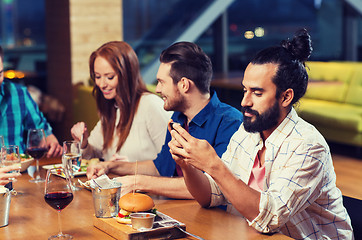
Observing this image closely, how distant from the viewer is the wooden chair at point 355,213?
1905 mm

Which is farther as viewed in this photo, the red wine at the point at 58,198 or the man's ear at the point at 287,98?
the man's ear at the point at 287,98

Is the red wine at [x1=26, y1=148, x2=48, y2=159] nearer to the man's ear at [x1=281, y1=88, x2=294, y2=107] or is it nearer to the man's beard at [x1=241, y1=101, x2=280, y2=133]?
the man's beard at [x1=241, y1=101, x2=280, y2=133]

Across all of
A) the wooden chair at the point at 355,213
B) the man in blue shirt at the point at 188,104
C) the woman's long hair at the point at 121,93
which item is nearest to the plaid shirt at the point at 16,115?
the woman's long hair at the point at 121,93

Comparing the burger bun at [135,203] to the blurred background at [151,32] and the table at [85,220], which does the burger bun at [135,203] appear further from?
the blurred background at [151,32]

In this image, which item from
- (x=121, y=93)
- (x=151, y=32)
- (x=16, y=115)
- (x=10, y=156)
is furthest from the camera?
(x=151, y=32)

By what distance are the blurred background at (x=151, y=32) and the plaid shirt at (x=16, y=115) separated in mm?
2063

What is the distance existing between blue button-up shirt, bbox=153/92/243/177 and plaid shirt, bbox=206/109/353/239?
1.18ft

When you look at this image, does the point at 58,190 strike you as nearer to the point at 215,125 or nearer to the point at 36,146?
the point at 36,146

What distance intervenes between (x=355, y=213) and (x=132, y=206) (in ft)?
2.71

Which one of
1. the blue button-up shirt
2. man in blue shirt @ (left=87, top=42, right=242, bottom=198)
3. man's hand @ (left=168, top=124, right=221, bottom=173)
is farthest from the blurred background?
man's hand @ (left=168, top=124, right=221, bottom=173)

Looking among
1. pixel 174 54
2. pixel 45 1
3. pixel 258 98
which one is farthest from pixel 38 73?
pixel 258 98

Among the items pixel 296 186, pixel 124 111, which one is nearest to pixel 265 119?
pixel 296 186

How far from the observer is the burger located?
66.3 inches

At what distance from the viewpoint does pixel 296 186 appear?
172cm
